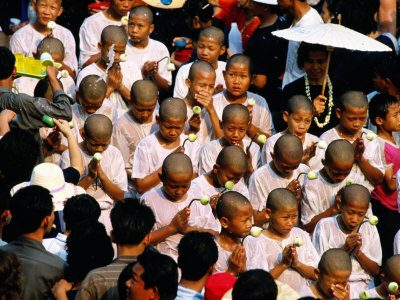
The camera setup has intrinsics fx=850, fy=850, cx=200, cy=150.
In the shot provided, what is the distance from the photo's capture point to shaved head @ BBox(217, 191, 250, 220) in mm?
7754

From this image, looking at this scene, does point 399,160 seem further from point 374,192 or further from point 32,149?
point 32,149

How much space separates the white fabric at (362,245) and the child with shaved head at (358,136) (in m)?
0.94

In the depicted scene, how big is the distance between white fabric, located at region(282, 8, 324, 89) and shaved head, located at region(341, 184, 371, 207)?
2236 mm

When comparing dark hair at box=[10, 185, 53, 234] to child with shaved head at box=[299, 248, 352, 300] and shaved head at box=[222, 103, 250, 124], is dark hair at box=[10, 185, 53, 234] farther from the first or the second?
shaved head at box=[222, 103, 250, 124]

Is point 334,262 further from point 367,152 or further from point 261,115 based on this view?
point 261,115

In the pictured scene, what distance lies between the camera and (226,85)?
33.3 feet

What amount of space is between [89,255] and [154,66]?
16.4 feet

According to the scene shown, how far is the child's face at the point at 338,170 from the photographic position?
28.8 feet

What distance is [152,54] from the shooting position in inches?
437

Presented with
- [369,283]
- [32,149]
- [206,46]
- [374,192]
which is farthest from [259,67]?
[32,149]

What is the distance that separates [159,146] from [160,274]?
3.68 meters

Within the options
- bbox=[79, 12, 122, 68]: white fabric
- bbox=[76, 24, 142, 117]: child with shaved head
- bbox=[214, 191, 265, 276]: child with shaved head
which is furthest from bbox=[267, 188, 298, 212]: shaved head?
bbox=[79, 12, 122, 68]: white fabric

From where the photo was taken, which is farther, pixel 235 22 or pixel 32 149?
pixel 235 22

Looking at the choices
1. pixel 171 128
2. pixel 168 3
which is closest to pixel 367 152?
pixel 171 128
